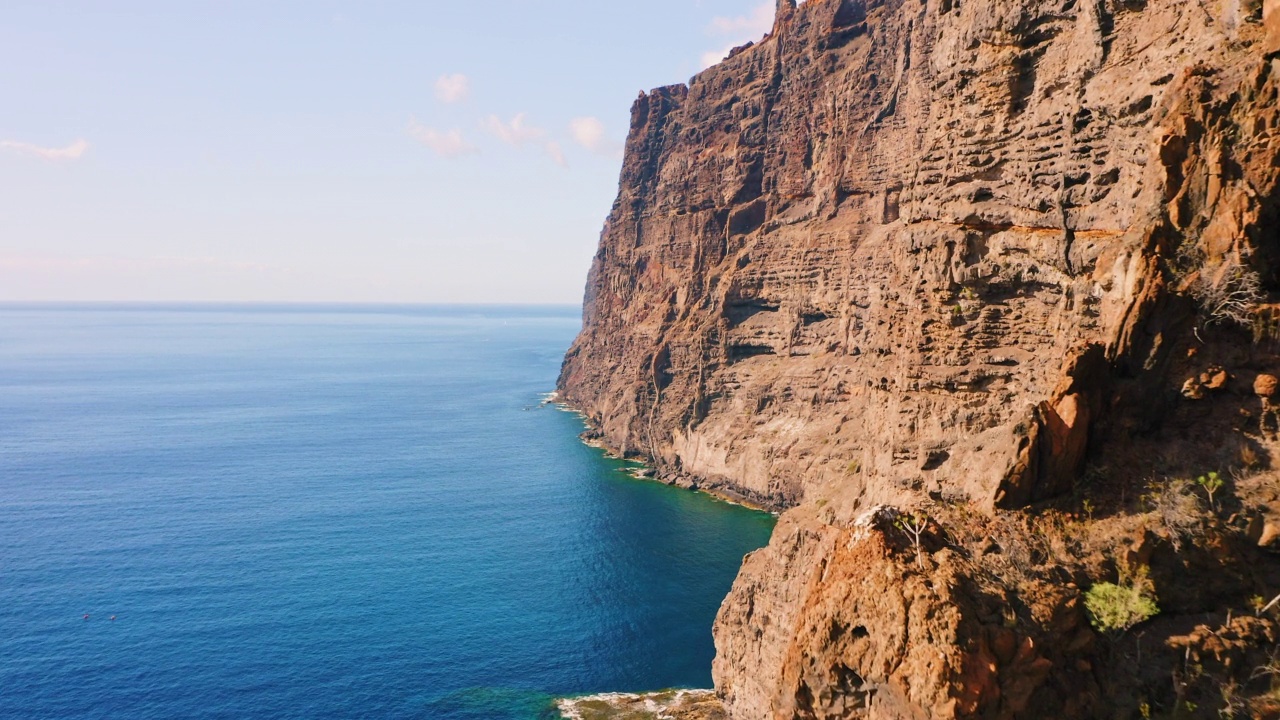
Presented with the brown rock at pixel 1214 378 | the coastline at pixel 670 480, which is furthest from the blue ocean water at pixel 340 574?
the brown rock at pixel 1214 378

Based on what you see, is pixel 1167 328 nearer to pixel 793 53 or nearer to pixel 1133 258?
pixel 1133 258

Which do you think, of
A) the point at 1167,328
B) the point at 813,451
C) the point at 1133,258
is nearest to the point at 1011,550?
the point at 1167,328

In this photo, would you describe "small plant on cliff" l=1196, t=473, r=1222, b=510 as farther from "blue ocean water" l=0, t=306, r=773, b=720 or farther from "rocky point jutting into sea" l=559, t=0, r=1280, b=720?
"blue ocean water" l=0, t=306, r=773, b=720

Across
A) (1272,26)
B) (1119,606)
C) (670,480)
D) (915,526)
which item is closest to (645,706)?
(915,526)

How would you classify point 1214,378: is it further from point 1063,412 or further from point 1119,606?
point 1119,606

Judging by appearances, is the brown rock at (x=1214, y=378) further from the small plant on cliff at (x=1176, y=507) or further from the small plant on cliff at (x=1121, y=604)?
the small plant on cliff at (x=1121, y=604)

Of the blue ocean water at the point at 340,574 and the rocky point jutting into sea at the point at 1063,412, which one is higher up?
the rocky point jutting into sea at the point at 1063,412

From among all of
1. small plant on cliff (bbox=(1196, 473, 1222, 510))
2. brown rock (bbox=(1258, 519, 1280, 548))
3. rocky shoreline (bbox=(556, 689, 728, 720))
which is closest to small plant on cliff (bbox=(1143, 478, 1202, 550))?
small plant on cliff (bbox=(1196, 473, 1222, 510))
